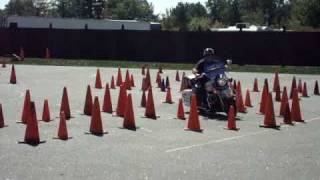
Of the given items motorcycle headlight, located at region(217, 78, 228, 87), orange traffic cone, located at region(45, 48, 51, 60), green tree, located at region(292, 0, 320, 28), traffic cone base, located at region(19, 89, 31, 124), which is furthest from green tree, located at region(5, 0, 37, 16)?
traffic cone base, located at region(19, 89, 31, 124)

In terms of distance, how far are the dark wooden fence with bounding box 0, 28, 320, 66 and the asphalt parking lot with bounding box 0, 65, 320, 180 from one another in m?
22.0

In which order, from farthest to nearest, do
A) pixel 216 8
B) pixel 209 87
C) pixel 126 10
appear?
pixel 216 8
pixel 126 10
pixel 209 87

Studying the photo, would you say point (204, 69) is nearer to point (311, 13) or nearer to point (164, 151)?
point (164, 151)

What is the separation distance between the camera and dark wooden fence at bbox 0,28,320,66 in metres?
36.8

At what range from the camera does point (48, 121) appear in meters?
12.8

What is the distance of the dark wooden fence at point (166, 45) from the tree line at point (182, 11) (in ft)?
212

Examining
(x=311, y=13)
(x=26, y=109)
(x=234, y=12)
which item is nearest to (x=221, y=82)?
(x=26, y=109)

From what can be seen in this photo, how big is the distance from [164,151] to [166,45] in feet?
99.9

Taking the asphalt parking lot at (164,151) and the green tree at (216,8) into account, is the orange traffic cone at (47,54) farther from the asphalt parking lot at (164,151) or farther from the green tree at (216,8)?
the green tree at (216,8)

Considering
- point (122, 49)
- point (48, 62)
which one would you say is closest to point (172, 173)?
point (48, 62)

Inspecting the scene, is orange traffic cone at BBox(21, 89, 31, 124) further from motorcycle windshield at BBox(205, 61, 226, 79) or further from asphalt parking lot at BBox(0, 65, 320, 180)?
motorcycle windshield at BBox(205, 61, 226, 79)

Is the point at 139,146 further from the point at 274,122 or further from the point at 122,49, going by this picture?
the point at 122,49

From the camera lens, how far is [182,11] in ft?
448

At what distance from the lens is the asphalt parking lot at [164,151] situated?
832 cm
